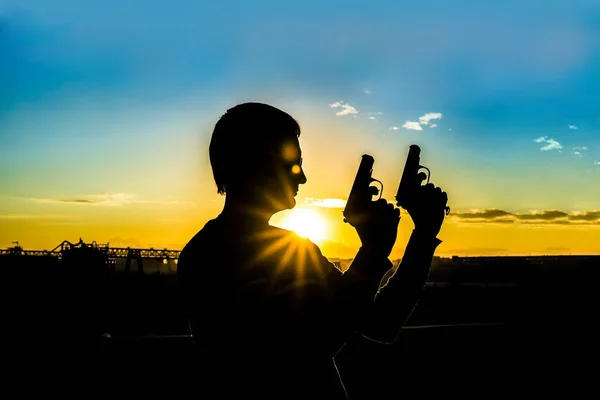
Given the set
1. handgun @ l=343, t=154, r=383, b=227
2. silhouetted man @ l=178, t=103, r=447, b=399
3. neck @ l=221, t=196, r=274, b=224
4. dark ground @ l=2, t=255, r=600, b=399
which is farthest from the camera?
dark ground @ l=2, t=255, r=600, b=399

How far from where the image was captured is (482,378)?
632 centimetres

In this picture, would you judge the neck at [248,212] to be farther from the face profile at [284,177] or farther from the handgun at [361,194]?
the handgun at [361,194]

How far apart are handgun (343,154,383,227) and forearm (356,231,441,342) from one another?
27 cm

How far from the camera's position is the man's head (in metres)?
1.97

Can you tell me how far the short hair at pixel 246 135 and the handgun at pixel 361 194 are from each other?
0.28 meters

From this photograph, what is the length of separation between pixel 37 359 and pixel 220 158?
3.88 m

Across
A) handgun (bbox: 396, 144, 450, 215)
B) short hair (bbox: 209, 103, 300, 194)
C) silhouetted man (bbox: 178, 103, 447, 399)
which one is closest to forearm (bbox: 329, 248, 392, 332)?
silhouetted man (bbox: 178, 103, 447, 399)

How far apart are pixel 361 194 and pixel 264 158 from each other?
364mm

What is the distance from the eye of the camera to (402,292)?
2000 mm

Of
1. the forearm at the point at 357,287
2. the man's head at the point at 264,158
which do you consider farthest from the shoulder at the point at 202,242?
the forearm at the point at 357,287

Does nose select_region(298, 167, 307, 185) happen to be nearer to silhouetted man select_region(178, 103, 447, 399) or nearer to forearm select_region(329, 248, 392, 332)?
silhouetted man select_region(178, 103, 447, 399)

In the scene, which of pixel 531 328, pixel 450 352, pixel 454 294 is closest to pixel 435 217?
pixel 450 352

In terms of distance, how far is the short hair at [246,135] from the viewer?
6.48 feet

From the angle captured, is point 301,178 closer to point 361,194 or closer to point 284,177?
point 284,177
